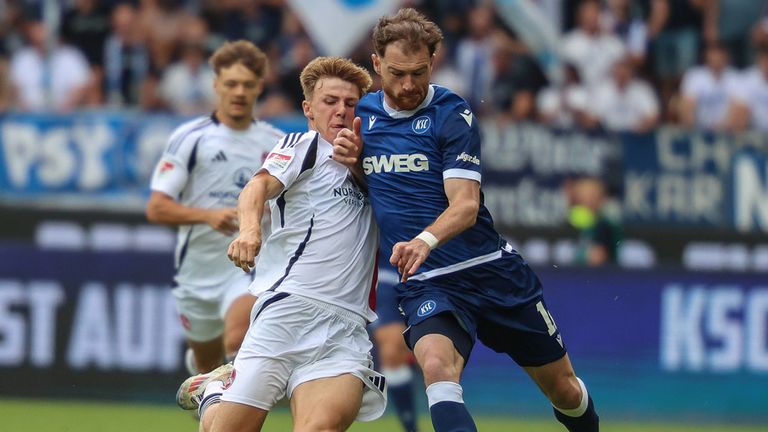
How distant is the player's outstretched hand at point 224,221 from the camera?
334 inches

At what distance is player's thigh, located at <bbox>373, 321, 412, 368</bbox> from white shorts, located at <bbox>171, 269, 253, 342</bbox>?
1.34m

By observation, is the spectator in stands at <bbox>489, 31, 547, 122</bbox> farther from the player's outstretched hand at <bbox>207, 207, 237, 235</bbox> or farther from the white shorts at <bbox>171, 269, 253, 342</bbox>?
the player's outstretched hand at <bbox>207, 207, 237, 235</bbox>

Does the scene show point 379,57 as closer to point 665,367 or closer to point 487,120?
point 665,367

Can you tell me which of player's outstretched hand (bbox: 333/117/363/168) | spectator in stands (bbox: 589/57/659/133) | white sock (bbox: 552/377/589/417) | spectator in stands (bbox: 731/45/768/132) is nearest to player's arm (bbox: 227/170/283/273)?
player's outstretched hand (bbox: 333/117/363/168)

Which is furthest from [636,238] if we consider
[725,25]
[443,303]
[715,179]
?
[443,303]

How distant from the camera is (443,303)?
22.8 feet

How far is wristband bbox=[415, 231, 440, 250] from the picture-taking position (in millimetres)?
6493

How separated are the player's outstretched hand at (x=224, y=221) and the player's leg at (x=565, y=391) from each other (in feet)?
6.86

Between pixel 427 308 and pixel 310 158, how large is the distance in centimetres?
96

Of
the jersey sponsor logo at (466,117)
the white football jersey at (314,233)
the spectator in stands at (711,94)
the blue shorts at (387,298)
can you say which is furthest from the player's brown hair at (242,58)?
the spectator in stands at (711,94)

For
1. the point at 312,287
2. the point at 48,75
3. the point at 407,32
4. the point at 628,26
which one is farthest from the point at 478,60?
the point at 312,287

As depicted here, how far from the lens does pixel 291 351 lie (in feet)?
21.7

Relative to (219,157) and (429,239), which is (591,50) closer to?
(219,157)

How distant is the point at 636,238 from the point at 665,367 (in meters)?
2.47
